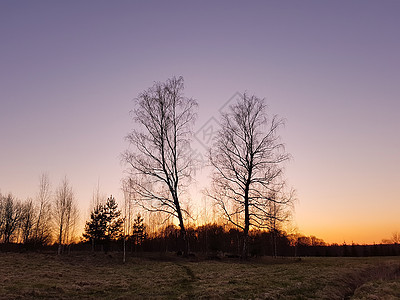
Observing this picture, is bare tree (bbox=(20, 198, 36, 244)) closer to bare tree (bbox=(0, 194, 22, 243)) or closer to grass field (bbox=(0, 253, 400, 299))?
bare tree (bbox=(0, 194, 22, 243))

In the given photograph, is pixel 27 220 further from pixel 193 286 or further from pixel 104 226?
pixel 193 286

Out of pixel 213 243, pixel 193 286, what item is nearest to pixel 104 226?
pixel 213 243

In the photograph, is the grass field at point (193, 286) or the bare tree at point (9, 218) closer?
the grass field at point (193, 286)

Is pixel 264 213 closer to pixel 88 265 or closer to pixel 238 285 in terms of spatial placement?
pixel 238 285

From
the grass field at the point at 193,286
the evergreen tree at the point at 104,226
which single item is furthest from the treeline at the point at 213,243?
the grass field at the point at 193,286

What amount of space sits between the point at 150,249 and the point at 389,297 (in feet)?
223

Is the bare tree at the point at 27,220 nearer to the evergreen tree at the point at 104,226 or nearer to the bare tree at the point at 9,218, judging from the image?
the bare tree at the point at 9,218

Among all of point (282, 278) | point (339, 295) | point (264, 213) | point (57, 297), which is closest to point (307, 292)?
point (339, 295)

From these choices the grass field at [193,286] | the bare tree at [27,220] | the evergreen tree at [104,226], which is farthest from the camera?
the bare tree at [27,220]

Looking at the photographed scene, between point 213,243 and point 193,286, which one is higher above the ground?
point 213,243

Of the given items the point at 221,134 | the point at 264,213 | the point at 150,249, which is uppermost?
the point at 221,134

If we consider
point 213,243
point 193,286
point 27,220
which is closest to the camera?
point 193,286

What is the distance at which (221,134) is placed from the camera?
29578 mm

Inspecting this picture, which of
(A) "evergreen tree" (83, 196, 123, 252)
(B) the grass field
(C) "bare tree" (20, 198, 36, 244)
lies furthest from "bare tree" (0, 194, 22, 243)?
(B) the grass field
